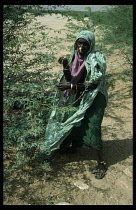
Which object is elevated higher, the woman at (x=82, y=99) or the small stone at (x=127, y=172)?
the woman at (x=82, y=99)

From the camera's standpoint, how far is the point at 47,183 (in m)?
2.90

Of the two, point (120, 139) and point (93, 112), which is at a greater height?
point (93, 112)

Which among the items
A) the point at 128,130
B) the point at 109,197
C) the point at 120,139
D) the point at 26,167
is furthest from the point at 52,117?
the point at 128,130

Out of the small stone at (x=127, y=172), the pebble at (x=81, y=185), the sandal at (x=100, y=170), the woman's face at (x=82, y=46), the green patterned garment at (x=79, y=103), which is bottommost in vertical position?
the small stone at (x=127, y=172)

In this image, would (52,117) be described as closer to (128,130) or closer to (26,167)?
(26,167)

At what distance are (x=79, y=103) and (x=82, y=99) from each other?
20cm

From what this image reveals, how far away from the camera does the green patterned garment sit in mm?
2758

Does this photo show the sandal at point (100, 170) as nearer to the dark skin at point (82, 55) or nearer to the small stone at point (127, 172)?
the small stone at point (127, 172)

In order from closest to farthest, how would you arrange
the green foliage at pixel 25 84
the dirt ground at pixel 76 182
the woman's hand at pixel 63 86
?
the green foliage at pixel 25 84, the dirt ground at pixel 76 182, the woman's hand at pixel 63 86

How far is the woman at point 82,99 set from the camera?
2.78 meters

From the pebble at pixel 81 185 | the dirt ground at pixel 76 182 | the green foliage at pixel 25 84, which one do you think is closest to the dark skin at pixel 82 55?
the green foliage at pixel 25 84

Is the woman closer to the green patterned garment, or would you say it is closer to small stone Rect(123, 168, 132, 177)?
the green patterned garment

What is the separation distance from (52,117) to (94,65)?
85 cm

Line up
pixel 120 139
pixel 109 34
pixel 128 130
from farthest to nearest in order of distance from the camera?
pixel 109 34 < pixel 128 130 < pixel 120 139
